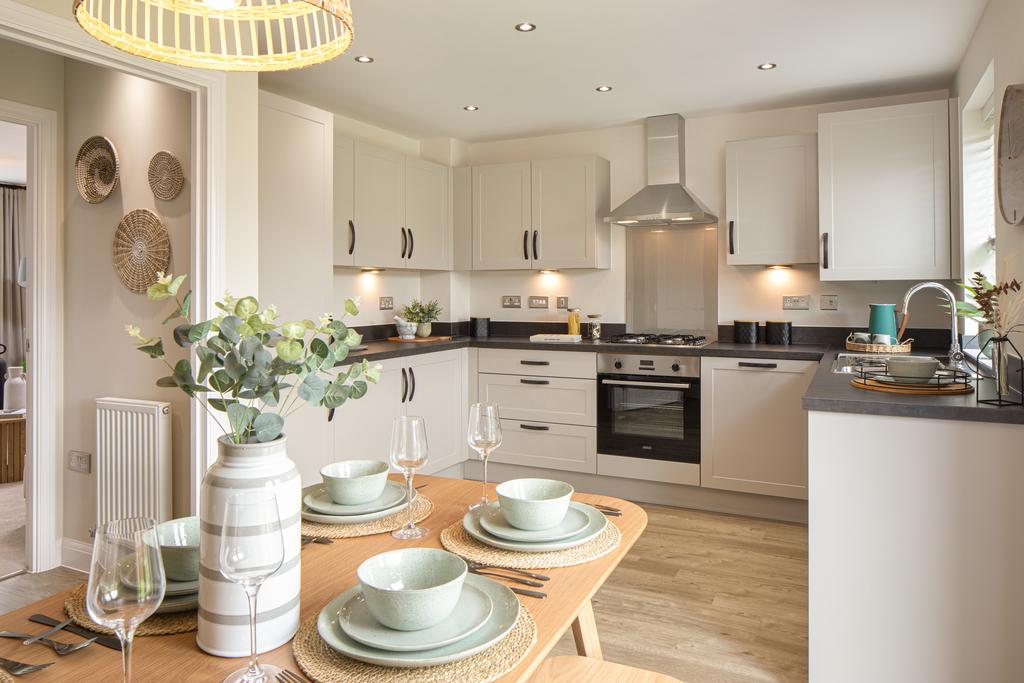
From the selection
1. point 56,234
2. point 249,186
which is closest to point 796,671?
point 249,186

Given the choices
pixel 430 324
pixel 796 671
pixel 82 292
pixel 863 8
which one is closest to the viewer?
pixel 796 671

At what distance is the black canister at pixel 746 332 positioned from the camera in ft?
14.6

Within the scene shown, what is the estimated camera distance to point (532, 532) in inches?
54.9

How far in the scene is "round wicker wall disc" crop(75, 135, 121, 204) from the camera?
3172 millimetres

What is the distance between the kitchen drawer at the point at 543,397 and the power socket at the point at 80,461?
2324 mm

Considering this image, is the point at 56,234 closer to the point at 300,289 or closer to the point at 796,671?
the point at 300,289

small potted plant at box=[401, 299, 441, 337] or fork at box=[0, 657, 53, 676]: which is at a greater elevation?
small potted plant at box=[401, 299, 441, 337]

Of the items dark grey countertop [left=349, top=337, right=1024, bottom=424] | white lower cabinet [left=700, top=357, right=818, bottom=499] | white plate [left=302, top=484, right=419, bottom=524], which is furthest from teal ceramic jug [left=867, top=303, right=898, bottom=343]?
white plate [left=302, top=484, right=419, bottom=524]

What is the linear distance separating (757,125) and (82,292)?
3878 mm

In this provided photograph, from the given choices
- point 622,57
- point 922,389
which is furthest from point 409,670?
point 622,57

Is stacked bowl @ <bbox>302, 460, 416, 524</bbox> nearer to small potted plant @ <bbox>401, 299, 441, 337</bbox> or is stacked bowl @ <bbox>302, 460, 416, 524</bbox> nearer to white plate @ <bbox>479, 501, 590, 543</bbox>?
white plate @ <bbox>479, 501, 590, 543</bbox>

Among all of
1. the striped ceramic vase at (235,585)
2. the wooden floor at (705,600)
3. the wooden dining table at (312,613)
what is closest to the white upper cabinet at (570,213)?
the wooden floor at (705,600)

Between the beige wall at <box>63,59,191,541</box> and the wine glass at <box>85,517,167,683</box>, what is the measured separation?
231 centimetres

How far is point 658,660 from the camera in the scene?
2.46 meters
